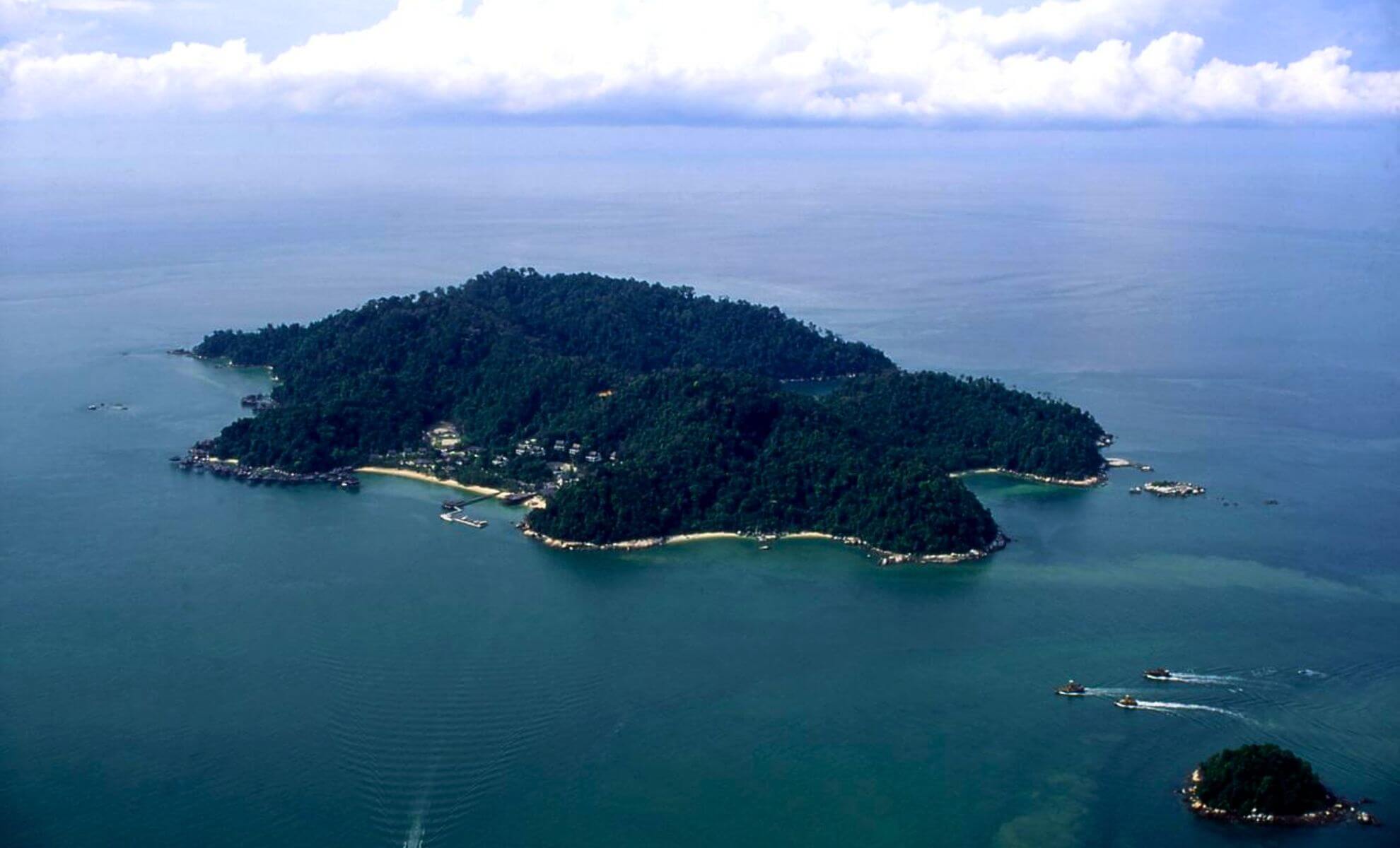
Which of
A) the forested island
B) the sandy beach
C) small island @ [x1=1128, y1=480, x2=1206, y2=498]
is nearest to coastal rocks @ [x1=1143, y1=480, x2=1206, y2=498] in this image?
small island @ [x1=1128, y1=480, x2=1206, y2=498]

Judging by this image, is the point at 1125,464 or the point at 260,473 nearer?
the point at 260,473

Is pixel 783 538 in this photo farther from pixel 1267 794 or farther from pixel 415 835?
pixel 415 835

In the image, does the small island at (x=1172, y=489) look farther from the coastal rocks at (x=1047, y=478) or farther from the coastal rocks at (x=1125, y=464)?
the coastal rocks at (x=1125, y=464)

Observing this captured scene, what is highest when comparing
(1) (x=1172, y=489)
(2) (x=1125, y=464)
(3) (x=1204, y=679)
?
(2) (x=1125, y=464)

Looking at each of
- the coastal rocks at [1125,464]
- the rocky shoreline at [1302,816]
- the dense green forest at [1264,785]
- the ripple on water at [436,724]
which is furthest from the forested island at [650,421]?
the rocky shoreline at [1302,816]

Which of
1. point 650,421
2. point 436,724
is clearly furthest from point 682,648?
point 650,421

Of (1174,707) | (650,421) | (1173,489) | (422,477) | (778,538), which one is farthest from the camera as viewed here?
(650,421)

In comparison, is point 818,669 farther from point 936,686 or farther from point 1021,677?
point 1021,677
